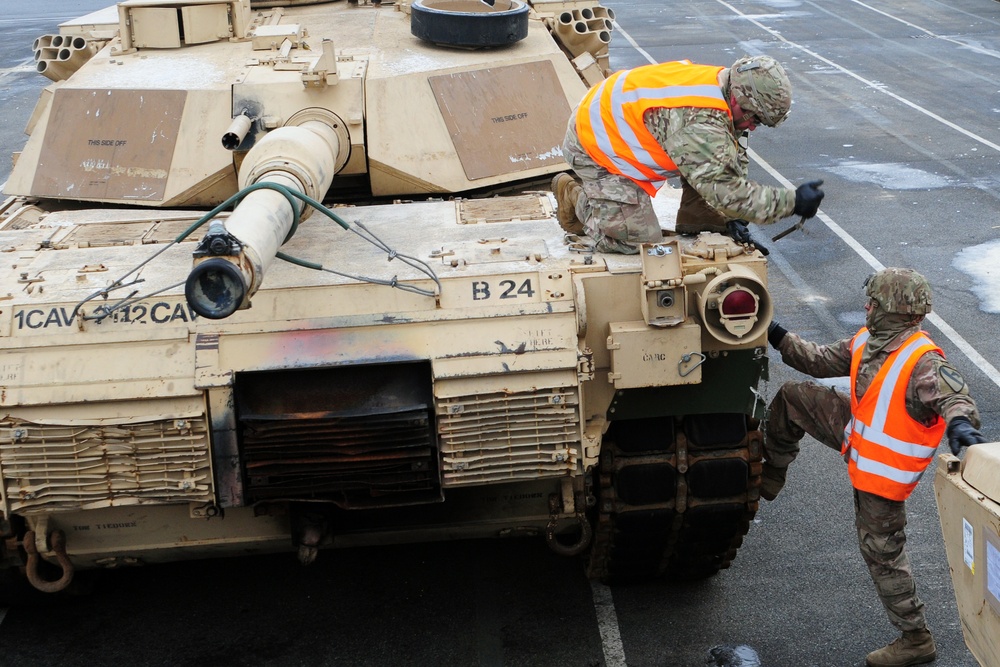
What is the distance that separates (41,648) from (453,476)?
7.20 feet

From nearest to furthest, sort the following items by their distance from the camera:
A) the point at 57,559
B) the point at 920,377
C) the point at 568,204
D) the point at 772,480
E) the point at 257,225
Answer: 1. the point at 257,225
2. the point at 920,377
3. the point at 57,559
4. the point at 568,204
5. the point at 772,480

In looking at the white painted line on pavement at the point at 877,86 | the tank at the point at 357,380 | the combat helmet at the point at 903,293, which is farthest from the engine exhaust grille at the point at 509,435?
the white painted line on pavement at the point at 877,86

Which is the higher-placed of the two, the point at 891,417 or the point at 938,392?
the point at 938,392

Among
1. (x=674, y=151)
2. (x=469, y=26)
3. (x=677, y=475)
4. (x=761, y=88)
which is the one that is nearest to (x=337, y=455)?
(x=677, y=475)

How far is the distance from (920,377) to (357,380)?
84.8 inches

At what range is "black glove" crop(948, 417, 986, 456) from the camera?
14.5ft

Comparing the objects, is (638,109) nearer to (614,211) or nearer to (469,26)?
(614,211)

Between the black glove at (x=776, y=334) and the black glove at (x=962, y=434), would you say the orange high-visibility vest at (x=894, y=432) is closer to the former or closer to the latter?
the black glove at (x=962, y=434)

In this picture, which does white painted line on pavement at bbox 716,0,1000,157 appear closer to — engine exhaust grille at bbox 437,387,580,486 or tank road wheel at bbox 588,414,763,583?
tank road wheel at bbox 588,414,763,583

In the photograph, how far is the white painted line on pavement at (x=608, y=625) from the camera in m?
5.37

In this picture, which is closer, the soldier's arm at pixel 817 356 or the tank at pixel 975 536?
the tank at pixel 975 536

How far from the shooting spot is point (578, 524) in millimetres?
5332

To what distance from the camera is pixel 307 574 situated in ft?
20.1

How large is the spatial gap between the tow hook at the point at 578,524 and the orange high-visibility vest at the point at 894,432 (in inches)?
44.5
